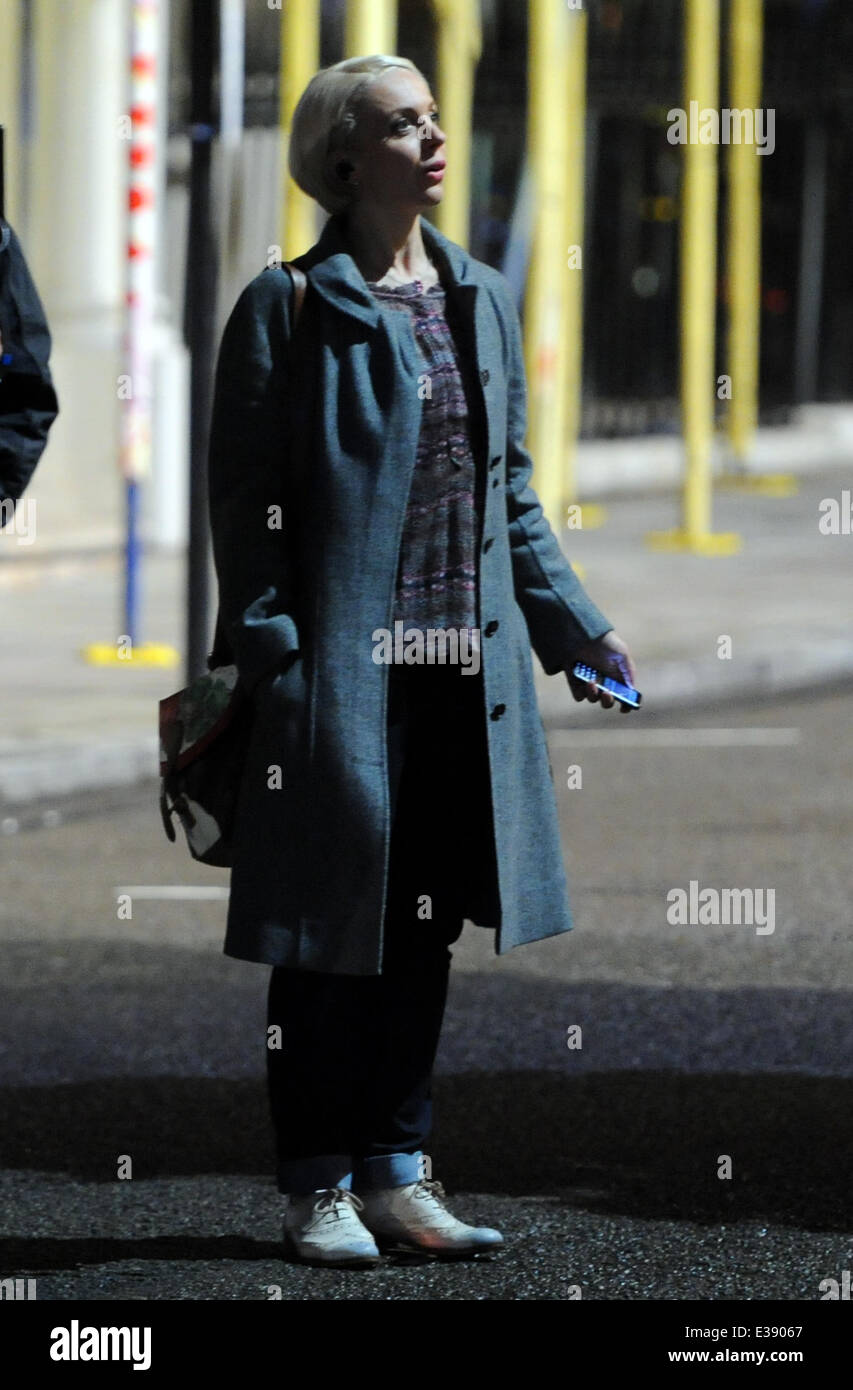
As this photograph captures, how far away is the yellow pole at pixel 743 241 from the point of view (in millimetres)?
17312

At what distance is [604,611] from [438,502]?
9460 millimetres

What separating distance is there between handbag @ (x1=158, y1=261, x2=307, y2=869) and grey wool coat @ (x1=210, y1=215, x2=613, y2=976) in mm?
58

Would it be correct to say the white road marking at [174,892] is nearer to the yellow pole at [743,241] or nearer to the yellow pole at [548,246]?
the yellow pole at [548,246]

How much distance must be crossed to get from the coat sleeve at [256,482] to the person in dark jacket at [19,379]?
1.54 ft

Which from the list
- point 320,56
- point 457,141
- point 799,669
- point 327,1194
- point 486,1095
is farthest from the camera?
point 320,56

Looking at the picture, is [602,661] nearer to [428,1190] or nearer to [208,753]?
[208,753]

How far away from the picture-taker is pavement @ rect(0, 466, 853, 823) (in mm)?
10141

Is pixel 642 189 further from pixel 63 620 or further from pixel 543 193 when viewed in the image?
pixel 63 620

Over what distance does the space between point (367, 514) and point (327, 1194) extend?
1.07 metres

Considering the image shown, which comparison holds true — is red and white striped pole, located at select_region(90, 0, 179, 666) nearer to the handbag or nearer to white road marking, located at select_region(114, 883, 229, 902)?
white road marking, located at select_region(114, 883, 229, 902)

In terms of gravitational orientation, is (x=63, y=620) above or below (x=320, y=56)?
below
